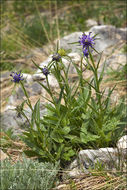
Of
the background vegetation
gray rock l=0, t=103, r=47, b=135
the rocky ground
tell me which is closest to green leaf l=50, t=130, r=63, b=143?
the rocky ground

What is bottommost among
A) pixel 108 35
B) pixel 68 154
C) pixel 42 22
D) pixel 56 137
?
pixel 68 154

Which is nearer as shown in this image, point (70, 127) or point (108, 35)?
point (70, 127)

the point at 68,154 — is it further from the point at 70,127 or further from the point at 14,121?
the point at 14,121

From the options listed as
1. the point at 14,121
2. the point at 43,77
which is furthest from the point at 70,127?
the point at 43,77

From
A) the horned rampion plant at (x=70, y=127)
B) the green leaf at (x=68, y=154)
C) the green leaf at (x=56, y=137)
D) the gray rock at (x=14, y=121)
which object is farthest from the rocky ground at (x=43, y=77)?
the green leaf at (x=68, y=154)

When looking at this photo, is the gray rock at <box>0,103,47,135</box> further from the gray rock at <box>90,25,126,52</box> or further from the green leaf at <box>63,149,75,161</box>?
the gray rock at <box>90,25,126,52</box>

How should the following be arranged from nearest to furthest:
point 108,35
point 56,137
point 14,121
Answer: point 56,137 → point 14,121 → point 108,35

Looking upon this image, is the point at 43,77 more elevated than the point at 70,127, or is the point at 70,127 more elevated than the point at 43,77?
the point at 43,77

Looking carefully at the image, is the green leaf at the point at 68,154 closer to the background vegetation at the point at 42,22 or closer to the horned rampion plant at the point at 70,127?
the horned rampion plant at the point at 70,127

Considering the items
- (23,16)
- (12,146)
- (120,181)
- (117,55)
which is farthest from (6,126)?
(23,16)

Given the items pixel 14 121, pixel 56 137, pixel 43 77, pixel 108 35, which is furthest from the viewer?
pixel 108 35

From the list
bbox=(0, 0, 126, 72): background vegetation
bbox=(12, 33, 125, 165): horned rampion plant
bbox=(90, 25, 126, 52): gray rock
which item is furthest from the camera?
bbox=(0, 0, 126, 72): background vegetation
